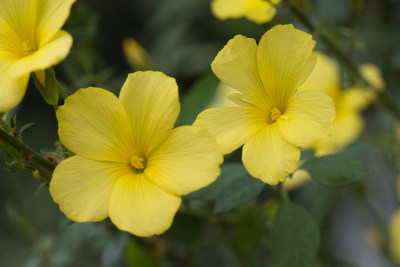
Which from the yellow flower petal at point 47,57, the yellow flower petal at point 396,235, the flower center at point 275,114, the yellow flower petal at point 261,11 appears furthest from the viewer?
the yellow flower petal at point 396,235

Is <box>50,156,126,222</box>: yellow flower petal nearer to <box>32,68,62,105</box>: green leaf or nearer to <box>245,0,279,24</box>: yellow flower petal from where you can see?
<box>32,68,62,105</box>: green leaf

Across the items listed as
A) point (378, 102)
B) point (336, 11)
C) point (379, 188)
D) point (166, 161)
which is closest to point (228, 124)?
point (166, 161)

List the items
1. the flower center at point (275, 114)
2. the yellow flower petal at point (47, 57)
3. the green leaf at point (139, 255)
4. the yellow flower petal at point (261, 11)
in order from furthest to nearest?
the green leaf at point (139, 255) < the yellow flower petal at point (261, 11) < the flower center at point (275, 114) < the yellow flower petal at point (47, 57)

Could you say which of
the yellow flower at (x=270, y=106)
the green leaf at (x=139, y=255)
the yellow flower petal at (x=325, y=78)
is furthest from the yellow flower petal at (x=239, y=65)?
the yellow flower petal at (x=325, y=78)

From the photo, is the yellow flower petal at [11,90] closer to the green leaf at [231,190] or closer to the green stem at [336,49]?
the green leaf at [231,190]

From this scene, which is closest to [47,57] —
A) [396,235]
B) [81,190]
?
[81,190]

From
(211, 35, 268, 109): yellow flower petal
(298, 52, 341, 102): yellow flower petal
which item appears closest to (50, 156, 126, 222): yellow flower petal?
(211, 35, 268, 109): yellow flower petal
